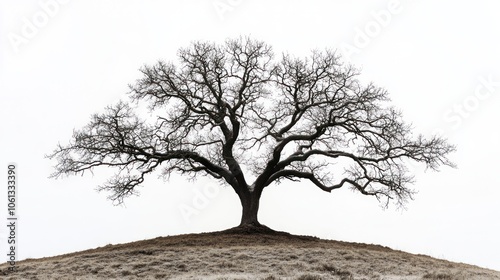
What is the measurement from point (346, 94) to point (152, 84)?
718 cm

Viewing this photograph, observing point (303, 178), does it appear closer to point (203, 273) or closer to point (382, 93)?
point (382, 93)

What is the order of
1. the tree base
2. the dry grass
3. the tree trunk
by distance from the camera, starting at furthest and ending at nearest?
1. the tree trunk
2. the tree base
3. the dry grass

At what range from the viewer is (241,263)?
56.9 ft

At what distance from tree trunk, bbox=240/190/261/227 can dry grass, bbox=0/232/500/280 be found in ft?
4.41

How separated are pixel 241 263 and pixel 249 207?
16.5ft

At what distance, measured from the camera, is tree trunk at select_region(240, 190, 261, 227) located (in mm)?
22125

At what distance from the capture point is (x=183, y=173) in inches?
912

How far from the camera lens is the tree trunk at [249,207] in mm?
22125

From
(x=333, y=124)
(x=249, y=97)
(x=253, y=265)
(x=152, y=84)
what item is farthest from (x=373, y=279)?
(x=152, y=84)

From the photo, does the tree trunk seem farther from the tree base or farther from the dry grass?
the dry grass

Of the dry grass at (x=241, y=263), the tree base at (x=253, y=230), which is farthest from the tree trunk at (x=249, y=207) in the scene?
the dry grass at (x=241, y=263)

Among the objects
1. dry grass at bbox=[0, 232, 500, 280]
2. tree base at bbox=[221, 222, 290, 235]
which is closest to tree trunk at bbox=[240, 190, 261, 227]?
tree base at bbox=[221, 222, 290, 235]

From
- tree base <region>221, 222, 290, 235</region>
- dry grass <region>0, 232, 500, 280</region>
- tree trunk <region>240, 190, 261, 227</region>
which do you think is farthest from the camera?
tree trunk <region>240, 190, 261, 227</region>

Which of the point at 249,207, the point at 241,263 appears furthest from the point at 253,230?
the point at 241,263
